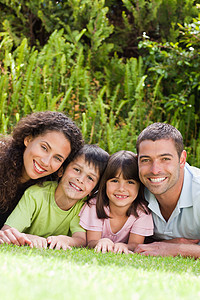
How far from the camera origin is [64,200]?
397 centimetres

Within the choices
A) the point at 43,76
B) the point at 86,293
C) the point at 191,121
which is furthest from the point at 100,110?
the point at 86,293

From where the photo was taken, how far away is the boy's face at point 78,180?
12.4ft

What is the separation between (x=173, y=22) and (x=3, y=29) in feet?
12.0

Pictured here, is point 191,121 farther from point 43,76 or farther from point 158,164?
point 158,164

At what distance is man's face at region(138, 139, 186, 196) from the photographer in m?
3.58

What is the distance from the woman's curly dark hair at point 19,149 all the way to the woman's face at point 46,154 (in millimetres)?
91

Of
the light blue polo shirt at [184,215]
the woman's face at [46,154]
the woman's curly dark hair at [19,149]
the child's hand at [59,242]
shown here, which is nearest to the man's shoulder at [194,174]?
the light blue polo shirt at [184,215]

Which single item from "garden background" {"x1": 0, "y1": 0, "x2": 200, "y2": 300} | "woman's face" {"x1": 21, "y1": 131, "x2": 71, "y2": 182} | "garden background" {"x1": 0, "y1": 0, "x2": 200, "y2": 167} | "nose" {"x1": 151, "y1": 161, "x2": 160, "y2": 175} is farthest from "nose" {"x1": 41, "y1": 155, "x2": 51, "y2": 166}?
"garden background" {"x1": 0, "y1": 0, "x2": 200, "y2": 167}

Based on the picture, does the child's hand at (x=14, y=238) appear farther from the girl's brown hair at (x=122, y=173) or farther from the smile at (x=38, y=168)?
the girl's brown hair at (x=122, y=173)

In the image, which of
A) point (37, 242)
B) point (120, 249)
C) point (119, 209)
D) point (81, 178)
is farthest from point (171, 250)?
point (37, 242)

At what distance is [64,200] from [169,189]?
1.16 metres

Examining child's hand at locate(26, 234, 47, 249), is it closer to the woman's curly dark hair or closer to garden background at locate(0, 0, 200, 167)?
the woman's curly dark hair

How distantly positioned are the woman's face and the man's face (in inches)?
34.2

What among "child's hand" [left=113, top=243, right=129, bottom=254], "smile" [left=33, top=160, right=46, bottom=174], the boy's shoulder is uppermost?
"smile" [left=33, top=160, right=46, bottom=174]
